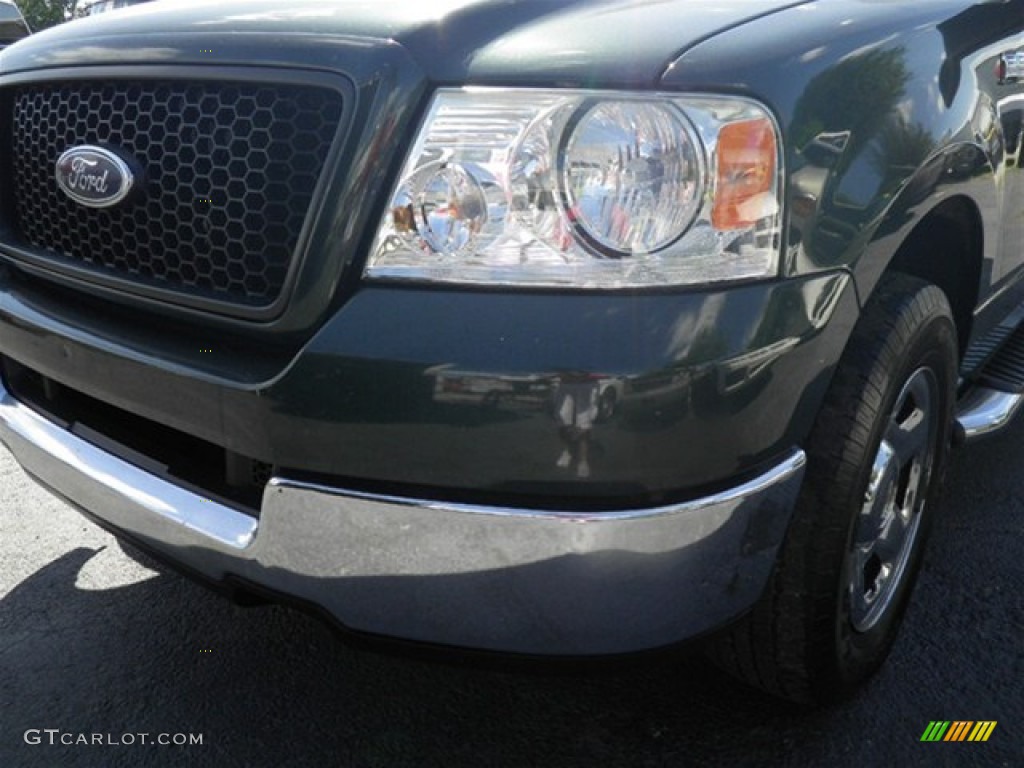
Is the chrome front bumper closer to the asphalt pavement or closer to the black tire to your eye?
the black tire

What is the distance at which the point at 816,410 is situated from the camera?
170cm

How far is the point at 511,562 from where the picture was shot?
1.51 meters

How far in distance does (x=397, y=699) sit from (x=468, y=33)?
1.41 metres

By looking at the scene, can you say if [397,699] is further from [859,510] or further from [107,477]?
[859,510]

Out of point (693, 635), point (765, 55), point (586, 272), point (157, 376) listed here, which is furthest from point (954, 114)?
point (157, 376)

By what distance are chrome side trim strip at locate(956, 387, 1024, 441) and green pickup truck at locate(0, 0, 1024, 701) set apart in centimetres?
75

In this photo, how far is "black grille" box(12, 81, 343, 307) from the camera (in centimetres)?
163

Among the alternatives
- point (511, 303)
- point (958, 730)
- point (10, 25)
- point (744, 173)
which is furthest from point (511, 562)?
point (10, 25)

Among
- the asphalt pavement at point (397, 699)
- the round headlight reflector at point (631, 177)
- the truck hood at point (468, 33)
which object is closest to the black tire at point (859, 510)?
the asphalt pavement at point (397, 699)

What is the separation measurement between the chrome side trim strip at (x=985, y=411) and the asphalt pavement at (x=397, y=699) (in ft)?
1.40

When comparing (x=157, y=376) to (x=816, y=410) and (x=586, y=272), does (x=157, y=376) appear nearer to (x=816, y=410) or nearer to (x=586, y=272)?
(x=586, y=272)

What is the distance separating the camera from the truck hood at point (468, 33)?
1.52 m

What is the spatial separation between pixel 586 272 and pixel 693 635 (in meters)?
0.62

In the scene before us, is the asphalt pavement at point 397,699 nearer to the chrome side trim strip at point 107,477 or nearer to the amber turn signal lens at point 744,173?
the chrome side trim strip at point 107,477
